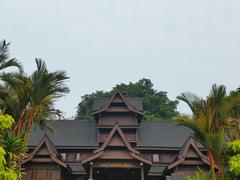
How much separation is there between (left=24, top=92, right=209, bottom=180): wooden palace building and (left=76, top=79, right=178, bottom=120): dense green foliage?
2281 cm

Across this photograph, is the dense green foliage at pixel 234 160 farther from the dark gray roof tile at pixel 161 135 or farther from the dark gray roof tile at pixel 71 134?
the dark gray roof tile at pixel 71 134

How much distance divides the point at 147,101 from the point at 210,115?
4455cm

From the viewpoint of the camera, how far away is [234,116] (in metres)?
13.2

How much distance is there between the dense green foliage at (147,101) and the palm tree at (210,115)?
39495mm

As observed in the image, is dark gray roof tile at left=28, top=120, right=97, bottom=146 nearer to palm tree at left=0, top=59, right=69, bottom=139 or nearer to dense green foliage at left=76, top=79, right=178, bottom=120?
palm tree at left=0, top=59, right=69, bottom=139

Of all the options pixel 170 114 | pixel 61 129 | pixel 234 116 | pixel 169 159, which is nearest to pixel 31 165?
pixel 61 129

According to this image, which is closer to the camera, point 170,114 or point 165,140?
point 165,140

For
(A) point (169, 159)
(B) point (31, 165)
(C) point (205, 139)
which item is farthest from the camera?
(A) point (169, 159)

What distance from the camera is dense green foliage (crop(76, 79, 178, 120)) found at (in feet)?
174

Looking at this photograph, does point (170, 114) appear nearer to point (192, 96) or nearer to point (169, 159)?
point (169, 159)

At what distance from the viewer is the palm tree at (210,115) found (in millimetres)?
10156

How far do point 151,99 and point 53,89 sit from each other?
43.0 metres

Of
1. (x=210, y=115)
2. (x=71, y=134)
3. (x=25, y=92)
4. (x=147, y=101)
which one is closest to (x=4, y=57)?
(x=25, y=92)

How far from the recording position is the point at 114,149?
20.7 meters
